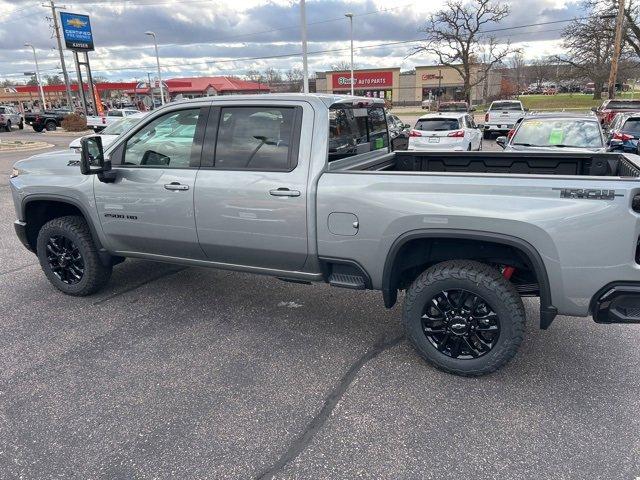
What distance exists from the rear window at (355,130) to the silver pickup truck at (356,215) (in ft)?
0.07

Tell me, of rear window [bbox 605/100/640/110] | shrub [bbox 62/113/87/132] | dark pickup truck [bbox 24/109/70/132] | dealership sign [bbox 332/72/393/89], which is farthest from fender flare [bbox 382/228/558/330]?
dealership sign [bbox 332/72/393/89]

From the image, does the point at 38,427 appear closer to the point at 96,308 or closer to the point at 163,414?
the point at 163,414

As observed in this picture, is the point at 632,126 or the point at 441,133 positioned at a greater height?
the point at 632,126

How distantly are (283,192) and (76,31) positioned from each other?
42606mm

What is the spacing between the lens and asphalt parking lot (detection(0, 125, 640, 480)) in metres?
2.53

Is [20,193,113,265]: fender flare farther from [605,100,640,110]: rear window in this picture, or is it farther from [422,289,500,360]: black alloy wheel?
[605,100,640,110]: rear window

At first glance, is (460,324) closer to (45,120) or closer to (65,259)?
(65,259)

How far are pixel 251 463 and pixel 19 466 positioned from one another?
4.05ft

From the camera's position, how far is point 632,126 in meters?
12.0

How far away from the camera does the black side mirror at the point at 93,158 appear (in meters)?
3.90

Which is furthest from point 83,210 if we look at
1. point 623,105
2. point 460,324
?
point 623,105

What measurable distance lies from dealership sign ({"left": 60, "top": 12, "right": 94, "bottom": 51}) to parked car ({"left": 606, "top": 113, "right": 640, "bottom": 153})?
3857cm

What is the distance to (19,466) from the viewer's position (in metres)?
2.53

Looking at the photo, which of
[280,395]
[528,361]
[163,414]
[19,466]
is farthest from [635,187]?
[19,466]
